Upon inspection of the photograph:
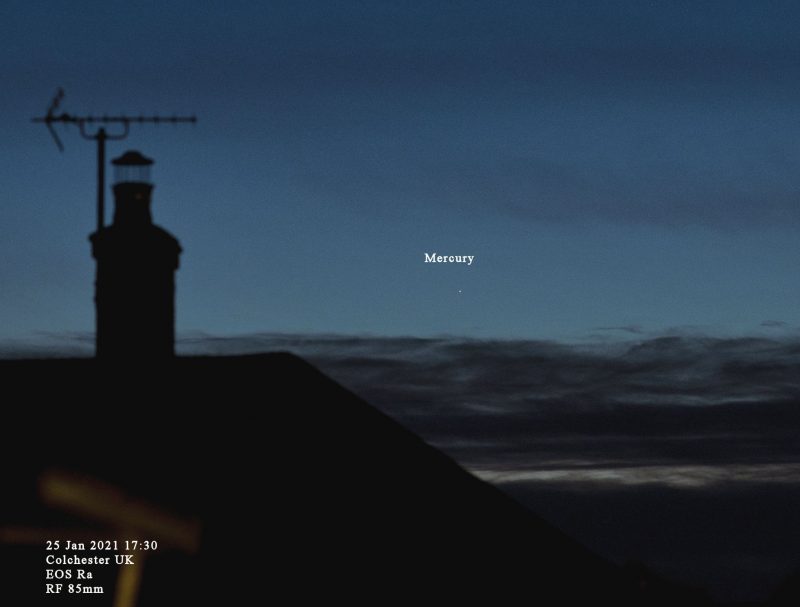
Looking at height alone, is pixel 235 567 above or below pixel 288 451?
below

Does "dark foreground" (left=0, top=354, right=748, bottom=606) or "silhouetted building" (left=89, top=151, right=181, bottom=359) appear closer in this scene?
"dark foreground" (left=0, top=354, right=748, bottom=606)

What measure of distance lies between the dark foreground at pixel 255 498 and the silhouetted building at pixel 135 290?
0.56 metres

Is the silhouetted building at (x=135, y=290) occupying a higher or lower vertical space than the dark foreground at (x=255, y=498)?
higher

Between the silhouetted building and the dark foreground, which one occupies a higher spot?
the silhouetted building

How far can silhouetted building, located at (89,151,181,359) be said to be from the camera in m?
21.1

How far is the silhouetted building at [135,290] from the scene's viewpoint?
21.1 metres

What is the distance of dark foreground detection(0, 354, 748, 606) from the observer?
57.4ft

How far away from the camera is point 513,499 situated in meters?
20.4

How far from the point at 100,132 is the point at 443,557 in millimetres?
9988

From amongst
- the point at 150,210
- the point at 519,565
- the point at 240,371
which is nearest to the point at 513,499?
the point at 519,565

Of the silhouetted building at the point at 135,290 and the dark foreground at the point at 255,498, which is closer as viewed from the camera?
the dark foreground at the point at 255,498

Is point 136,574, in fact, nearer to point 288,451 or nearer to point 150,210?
point 288,451

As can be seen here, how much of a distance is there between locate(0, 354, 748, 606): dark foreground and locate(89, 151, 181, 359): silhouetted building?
559 mm

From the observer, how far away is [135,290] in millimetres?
21203
